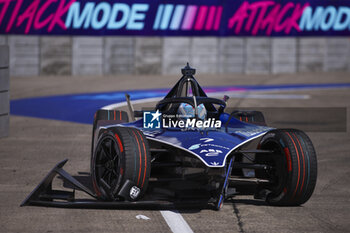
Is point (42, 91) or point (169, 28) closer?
point (42, 91)

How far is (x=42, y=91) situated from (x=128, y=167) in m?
19.4

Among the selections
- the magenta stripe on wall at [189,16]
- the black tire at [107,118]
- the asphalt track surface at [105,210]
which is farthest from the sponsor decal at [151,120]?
the magenta stripe on wall at [189,16]

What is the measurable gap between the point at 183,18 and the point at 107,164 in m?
26.3

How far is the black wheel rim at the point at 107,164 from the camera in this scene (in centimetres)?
851

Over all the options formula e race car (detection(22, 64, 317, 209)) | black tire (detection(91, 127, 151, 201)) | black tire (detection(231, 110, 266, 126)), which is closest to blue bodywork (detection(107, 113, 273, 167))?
formula e race car (detection(22, 64, 317, 209))

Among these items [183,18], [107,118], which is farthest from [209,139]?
[183,18]

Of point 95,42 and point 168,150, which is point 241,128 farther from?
point 95,42

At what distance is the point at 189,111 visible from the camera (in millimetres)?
9703

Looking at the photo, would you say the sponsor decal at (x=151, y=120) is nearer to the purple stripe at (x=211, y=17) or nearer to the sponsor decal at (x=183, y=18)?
the sponsor decal at (x=183, y=18)

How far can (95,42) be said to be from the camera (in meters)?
33.3

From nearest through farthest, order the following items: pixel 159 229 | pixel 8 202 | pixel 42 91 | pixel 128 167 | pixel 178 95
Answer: pixel 159 229, pixel 128 167, pixel 8 202, pixel 178 95, pixel 42 91

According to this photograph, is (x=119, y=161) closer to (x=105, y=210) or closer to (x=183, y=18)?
(x=105, y=210)

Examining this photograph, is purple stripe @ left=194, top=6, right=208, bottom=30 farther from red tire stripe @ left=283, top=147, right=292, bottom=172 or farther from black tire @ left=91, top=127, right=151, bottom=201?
red tire stripe @ left=283, top=147, right=292, bottom=172

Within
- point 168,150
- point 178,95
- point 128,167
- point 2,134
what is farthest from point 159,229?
point 2,134
